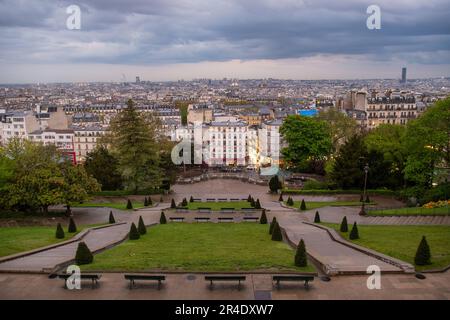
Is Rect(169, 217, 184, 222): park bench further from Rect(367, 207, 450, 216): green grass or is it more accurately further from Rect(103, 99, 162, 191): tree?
Rect(367, 207, 450, 216): green grass

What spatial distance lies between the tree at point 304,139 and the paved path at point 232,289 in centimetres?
4871

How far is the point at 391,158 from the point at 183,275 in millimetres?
39750

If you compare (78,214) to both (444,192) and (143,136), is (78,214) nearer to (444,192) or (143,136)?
(143,136)

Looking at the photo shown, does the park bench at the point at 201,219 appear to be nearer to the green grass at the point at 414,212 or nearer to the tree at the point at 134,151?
the green grass at the point at 414,212

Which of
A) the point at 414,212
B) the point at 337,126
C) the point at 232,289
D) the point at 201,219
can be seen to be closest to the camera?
the point at 232,289

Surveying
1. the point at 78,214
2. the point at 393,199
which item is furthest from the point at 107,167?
the point at 393,199

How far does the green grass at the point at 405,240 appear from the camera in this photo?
77.1ft

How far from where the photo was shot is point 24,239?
2967 centimetres

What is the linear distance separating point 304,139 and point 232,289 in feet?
170

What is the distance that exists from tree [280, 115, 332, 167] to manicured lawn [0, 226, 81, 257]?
44528mm

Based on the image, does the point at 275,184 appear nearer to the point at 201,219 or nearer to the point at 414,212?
the point at 201,219

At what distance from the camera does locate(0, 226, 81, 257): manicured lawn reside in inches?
1039

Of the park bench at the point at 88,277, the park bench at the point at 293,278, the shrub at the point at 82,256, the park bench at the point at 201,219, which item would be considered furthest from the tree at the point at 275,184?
the park bench at the point at 88,277

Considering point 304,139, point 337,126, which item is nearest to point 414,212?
point 304,139
